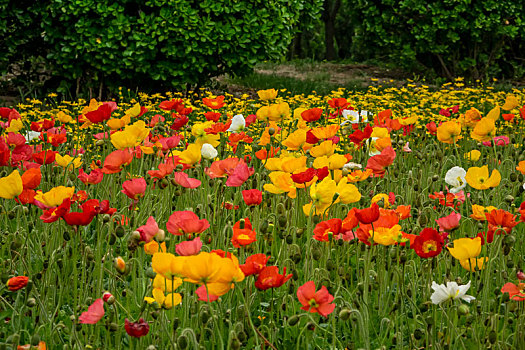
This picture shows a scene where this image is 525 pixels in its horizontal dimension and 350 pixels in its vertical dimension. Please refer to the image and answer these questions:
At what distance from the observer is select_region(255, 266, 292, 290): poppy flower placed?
158cm

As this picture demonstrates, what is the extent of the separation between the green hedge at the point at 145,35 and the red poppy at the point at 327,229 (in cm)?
543

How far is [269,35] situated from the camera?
751 cm

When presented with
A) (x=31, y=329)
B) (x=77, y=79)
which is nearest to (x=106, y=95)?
(x=77, y=79)

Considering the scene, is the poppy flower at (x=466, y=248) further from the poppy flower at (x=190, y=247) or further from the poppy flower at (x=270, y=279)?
the poppy flower at (x=190, y=247)

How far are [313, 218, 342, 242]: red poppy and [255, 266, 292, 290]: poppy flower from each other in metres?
0.35

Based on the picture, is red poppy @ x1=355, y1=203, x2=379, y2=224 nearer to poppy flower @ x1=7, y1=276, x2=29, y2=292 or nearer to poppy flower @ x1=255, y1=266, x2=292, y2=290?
poppy flower @ x1=255, y1=266, x2=292, y2=290

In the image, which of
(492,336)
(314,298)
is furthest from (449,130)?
(314,298)

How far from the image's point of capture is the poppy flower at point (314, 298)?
1.55 meters

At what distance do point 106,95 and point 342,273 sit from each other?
6.38 metres

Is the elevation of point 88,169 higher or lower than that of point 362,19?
lower

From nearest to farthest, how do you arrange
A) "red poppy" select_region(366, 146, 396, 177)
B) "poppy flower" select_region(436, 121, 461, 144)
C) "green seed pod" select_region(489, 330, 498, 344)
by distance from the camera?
"green seed pod" select_region(489, 330, 498, 344) → "red poppy" select_region(366, 146, 396, 177) → "poppy flower" select_region(436, 121, 461, 144)

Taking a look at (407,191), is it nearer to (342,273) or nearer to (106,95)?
(342,273)

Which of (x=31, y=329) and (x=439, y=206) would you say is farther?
(x=439, y=206)

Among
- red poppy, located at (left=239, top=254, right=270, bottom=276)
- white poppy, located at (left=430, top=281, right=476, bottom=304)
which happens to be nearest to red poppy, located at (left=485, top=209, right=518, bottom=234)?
white poppy, located at (left=430, top=281, right=476, bottom=304)
